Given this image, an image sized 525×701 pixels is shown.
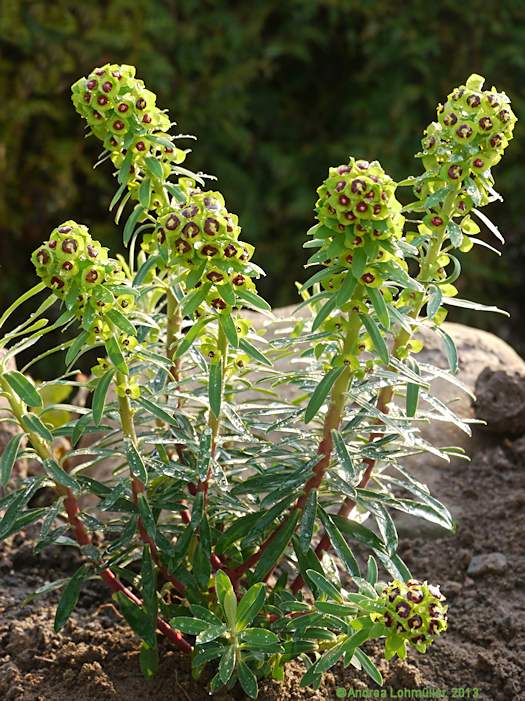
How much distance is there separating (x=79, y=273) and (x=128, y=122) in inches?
16.4

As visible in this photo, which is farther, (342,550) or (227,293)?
(342,550)

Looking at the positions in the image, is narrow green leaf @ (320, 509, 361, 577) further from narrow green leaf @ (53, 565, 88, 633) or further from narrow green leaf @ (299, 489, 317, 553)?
narrow green leaf @ (53, 565, 88, 633)

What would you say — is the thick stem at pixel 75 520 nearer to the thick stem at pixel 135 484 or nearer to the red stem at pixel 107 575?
the red stem at pixel 107 575

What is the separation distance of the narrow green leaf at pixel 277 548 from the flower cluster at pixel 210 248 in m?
0.57

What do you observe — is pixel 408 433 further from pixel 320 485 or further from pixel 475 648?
pixel 475 648

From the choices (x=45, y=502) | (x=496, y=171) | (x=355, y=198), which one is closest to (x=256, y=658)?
(x=355, y=198)

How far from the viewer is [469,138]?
2152 millimetres

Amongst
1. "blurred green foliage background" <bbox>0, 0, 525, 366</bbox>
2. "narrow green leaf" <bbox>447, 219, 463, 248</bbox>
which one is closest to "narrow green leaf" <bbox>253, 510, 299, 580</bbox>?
"narrow green leaf" <bbox>447, 219, 463, 248</bbox>

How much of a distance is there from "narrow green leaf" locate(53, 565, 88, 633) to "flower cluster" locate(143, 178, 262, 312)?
2.63ft

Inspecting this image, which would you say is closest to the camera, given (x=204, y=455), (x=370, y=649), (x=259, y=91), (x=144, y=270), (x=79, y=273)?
(x=79, y=273)

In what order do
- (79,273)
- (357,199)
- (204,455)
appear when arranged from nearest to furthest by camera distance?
(357,199) < (79,273) < (204,455)

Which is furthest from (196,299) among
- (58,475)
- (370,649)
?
(370,649)

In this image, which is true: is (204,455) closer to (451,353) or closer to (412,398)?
(412,398)

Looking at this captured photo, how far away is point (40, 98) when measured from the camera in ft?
17.8
